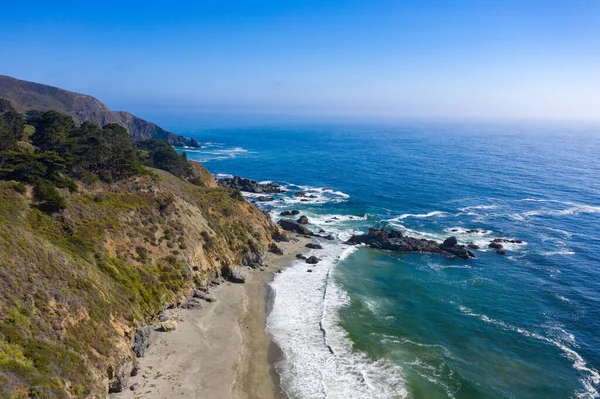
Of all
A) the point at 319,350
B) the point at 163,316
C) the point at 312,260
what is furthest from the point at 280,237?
the point at 319,350

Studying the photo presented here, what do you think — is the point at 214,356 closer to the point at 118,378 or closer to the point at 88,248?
the point at 118,378

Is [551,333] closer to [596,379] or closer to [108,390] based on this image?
[596,379]

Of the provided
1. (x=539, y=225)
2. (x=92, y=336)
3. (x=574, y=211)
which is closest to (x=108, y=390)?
(x=92, y=336)

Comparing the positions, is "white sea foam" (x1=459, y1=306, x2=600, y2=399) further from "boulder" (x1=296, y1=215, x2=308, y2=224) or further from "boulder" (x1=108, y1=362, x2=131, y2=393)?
"boulder" (x1=296, y1=215, x2=308, y2=224)

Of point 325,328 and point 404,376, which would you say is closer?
point 404,376

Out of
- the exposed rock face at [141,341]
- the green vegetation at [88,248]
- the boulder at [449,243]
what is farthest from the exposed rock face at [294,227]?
the exposed rock face at [141,341]

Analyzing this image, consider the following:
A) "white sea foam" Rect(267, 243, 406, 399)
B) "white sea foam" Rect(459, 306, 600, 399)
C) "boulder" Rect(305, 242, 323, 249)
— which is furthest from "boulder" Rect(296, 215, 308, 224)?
"white sea foam" Rect(459, 306, 600, 399)
